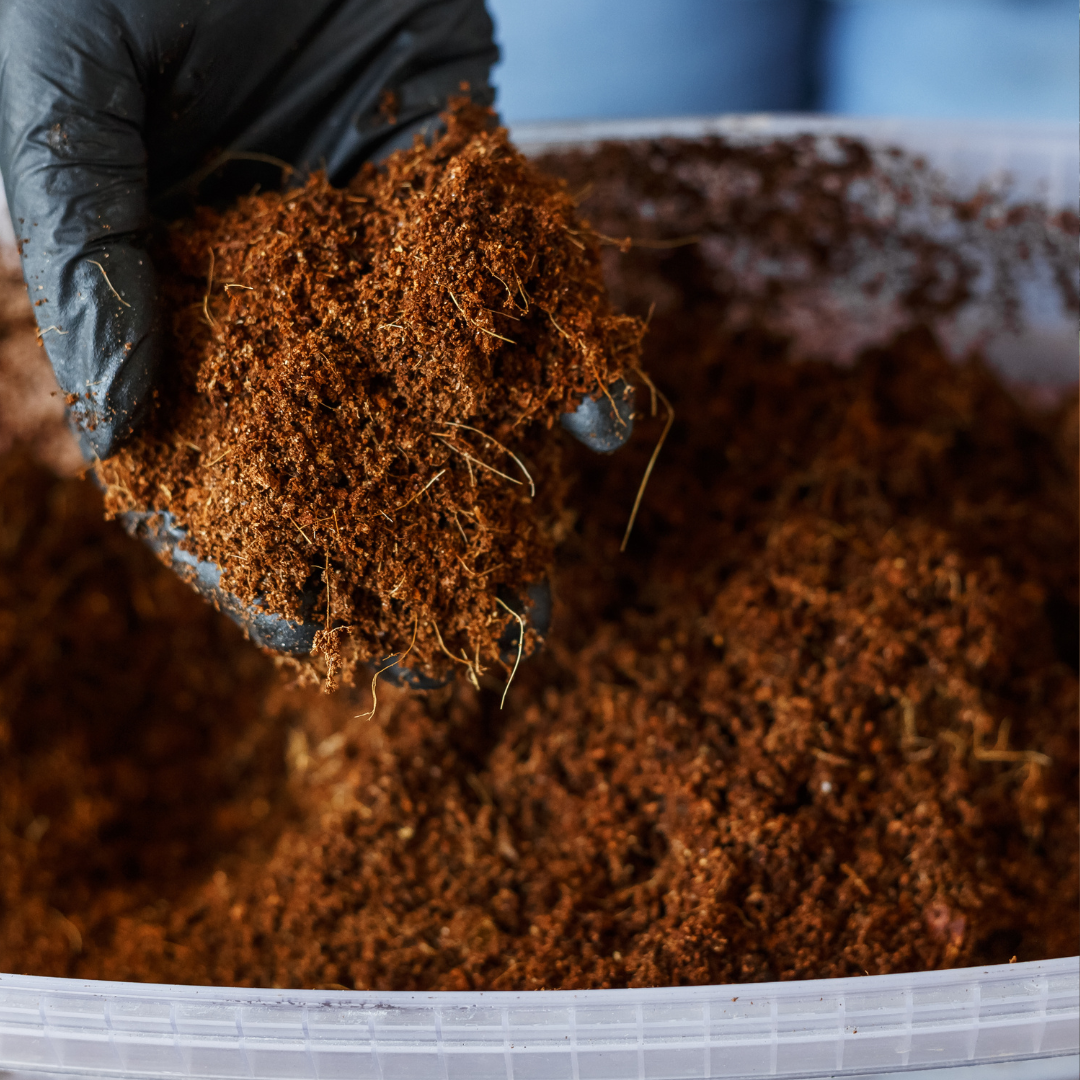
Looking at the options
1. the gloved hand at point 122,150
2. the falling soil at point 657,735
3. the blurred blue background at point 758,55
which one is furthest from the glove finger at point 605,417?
the blurred blue background at point 758,55

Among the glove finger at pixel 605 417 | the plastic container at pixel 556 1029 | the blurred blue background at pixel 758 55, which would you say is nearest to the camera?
the plastic container at pixel 556 1029

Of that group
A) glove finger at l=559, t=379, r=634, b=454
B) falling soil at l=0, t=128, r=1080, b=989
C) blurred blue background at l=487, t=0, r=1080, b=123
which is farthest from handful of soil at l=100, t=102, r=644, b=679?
blurred blue background at l=487, t=0, r=1080, b=123

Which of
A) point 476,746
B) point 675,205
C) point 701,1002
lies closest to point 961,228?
point 675,205

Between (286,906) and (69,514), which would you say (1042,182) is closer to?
(286,906)

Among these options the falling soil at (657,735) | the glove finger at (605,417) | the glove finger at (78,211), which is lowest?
the falling soil at (657,735)

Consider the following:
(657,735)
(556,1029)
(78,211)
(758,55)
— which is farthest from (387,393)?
(758,55)

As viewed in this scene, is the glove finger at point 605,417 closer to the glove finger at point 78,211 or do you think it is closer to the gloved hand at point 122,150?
the gloved hand at point 122,150
